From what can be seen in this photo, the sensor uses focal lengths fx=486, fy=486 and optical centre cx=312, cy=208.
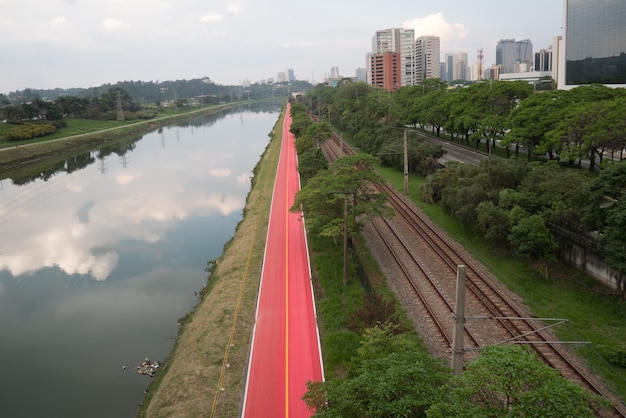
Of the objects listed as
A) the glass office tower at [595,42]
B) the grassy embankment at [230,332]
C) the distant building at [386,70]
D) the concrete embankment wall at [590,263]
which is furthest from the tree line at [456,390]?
the distant building at [386,70]

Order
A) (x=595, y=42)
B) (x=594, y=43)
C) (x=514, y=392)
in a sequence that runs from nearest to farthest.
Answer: (x=514, y=392), (x=595, y=42), (x=594, y=43)

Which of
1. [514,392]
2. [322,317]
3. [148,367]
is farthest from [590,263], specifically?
[148,367]

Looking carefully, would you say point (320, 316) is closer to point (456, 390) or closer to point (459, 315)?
point (459, 315)

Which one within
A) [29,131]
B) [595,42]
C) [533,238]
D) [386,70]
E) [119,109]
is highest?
[386,70]

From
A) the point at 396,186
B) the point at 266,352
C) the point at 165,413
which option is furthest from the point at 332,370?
the point at 396,186

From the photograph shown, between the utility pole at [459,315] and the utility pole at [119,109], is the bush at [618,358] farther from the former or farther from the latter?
the utility pole at [119,109]

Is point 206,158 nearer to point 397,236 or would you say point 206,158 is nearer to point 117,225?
point 117,225

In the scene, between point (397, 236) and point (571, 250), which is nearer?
point (571, 250)
